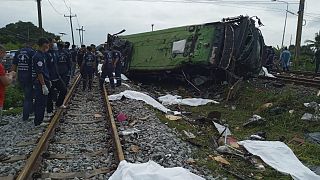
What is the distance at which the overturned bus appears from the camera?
1294 centimetres

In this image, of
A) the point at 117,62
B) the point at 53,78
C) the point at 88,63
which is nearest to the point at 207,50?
the point at 117,62

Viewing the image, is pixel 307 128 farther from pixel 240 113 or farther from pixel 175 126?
pixel 175 126

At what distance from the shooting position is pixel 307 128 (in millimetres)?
8156

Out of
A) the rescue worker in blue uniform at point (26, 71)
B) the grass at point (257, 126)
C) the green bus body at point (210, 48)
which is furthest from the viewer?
the green bus body at point (210, 48)

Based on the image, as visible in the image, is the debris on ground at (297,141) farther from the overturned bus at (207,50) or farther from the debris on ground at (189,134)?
the overturned bus at (207,50)

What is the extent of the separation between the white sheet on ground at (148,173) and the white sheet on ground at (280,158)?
1761mm

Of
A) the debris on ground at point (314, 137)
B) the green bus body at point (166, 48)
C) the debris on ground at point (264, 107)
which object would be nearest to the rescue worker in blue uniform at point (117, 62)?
the green bus body at point (166, 48)

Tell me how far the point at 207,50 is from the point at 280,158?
7.67 metres

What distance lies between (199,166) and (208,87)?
372 inches

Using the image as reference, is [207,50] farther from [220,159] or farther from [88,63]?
[220,159]

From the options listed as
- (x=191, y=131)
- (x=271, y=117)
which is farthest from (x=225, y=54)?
(x=191, y=131)

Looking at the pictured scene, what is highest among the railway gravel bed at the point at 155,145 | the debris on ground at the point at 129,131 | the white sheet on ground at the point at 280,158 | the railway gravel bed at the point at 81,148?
the debris on ground at the point at 129,131

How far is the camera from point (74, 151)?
5523 mm

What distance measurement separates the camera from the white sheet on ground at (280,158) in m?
5.17
